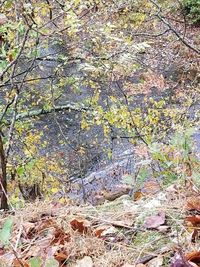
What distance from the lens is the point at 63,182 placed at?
794 centimetres

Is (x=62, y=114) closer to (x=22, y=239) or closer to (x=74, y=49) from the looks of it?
(x=74, y=49)

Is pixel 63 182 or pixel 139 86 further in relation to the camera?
pixel 139 86

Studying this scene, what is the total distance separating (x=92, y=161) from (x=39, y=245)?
7.88 metres

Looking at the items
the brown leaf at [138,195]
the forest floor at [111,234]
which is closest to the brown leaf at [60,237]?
the forest floor at [111,234]

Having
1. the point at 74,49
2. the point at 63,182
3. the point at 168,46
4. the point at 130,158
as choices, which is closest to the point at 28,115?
the point at 74,49

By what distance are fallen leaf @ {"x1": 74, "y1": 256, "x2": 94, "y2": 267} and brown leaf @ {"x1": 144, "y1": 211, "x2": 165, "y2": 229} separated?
0.34 meters

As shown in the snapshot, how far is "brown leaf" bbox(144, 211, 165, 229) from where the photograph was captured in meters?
2.06

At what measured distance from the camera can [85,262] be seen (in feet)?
6.09

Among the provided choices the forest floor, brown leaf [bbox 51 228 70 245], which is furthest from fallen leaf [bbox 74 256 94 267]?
brown leaf [bbox 51 228 70 245]

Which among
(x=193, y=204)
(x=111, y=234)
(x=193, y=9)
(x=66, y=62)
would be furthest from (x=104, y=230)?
(x=193, y=9)

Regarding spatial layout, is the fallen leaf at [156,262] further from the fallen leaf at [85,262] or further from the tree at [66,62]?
the tree at [66,62]

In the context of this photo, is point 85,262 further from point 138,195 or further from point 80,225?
point 138,195

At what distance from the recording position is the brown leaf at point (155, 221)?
2.06 m

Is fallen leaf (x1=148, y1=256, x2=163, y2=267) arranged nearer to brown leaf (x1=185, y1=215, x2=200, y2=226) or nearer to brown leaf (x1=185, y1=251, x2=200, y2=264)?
brown leaf (x1=185, y1=251, x2=200, y2=264)
